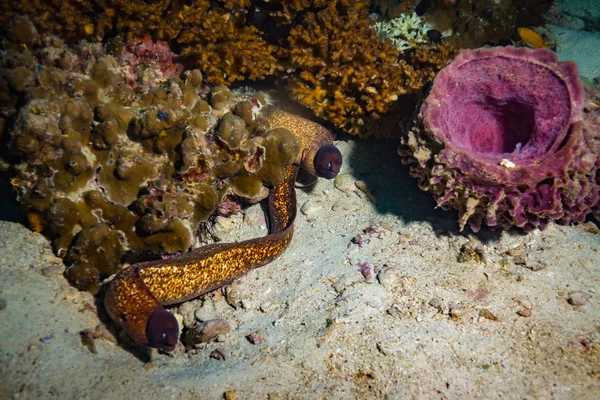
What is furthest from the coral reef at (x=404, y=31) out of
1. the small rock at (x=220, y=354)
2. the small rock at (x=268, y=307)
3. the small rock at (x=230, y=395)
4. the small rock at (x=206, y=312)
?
the small rock at (x=230, y=395)

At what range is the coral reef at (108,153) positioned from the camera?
284 centimetres

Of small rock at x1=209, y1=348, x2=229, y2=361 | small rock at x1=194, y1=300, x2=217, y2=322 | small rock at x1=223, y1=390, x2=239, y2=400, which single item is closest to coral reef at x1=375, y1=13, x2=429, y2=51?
small rock at x1=194, y1=300, x2=217, y2=322

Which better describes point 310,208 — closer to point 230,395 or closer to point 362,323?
point 362,323

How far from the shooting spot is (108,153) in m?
3.06

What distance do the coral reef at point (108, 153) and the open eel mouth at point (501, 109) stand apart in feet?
4.65

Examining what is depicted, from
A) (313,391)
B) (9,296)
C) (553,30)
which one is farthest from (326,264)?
(553,30)

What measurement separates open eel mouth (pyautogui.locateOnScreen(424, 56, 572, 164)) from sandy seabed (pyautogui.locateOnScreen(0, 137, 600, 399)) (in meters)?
0.92

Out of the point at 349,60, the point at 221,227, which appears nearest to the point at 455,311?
the point at 221,227

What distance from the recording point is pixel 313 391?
7.79ft

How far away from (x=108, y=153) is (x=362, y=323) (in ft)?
8.60

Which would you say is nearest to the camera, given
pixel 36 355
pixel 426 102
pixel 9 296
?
pixel 36 355

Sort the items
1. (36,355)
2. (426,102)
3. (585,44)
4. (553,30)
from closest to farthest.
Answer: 1. (36,355)
2. (426,102)
3. (585,44)
4. (553,30)

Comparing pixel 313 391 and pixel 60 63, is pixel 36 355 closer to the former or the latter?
pixel 313 391

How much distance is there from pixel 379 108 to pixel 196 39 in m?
2.24
